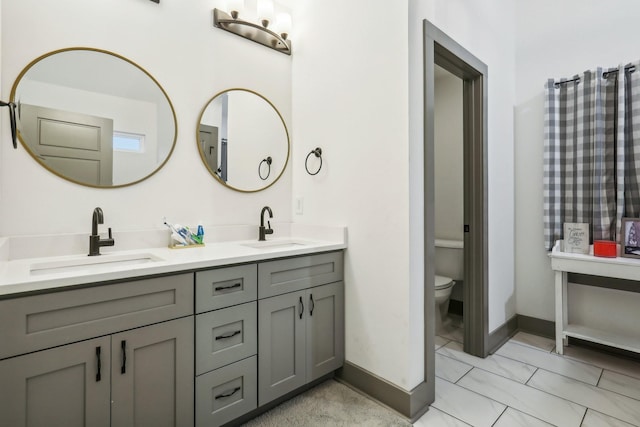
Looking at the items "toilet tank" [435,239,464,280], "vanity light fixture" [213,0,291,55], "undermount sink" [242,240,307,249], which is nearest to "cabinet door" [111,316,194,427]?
"undermount sink" [242,240,307,249]

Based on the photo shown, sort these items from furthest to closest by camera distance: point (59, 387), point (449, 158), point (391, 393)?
1. point (449, 158)
2. point (391, 393)
3. point (59, 387)

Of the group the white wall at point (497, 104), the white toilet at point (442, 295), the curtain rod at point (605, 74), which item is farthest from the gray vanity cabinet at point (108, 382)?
the curtain rod at point (605, 74)

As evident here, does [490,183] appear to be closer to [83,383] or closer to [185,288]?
[185,288]

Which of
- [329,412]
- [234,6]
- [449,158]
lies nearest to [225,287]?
[329,412]

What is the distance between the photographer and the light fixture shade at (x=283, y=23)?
229 cm

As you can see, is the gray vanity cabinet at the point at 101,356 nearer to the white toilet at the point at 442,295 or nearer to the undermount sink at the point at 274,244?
the undermount sink at the point at 274,244

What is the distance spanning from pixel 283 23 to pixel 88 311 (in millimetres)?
2174

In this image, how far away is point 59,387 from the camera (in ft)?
3.53

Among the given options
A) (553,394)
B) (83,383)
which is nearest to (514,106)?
(553,394)

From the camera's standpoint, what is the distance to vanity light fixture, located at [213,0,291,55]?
2055mm

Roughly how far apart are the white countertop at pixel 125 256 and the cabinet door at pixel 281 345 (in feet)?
0.89

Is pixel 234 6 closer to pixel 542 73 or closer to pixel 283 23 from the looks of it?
pixel 283 23

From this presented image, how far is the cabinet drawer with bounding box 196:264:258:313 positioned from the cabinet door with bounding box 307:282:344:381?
397 millimetres

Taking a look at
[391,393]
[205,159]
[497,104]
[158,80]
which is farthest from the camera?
[497,104]
